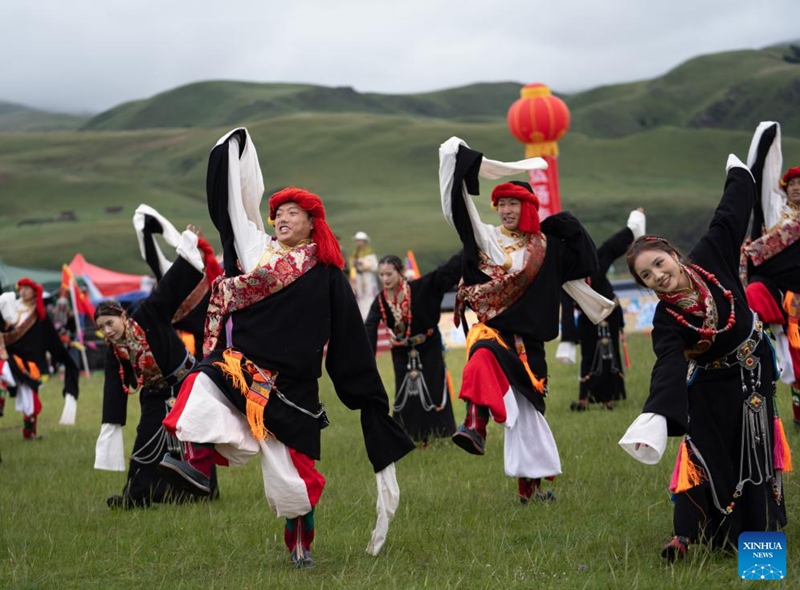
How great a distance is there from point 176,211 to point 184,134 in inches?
1205

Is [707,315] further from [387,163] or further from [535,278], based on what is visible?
[387,163]

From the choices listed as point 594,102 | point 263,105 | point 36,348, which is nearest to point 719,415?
point 36,348

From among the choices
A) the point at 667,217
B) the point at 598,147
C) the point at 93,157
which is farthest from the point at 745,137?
the point at 93,157

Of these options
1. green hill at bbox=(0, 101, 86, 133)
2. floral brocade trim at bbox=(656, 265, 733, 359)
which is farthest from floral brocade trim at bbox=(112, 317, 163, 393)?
green hill at bbox=(0, 101, 86, 133)

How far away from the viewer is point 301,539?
521cm

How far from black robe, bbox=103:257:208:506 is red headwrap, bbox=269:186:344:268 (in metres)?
1.91

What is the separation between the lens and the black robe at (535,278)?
21.0ft

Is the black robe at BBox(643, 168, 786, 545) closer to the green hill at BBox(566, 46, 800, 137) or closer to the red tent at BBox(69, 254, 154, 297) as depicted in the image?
the red tent at BBox(69, 254, 154, 297)

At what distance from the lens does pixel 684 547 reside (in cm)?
478

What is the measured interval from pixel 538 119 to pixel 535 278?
55.0 feet

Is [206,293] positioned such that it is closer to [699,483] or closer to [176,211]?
[699,483]

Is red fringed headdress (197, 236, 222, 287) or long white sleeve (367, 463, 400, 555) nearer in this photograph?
long white sleeve (367, 463, 400, 555)

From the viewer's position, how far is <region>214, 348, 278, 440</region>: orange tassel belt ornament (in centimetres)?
495

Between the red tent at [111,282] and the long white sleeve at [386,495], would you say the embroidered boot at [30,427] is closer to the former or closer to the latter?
the long white sleeve at [386,495]
